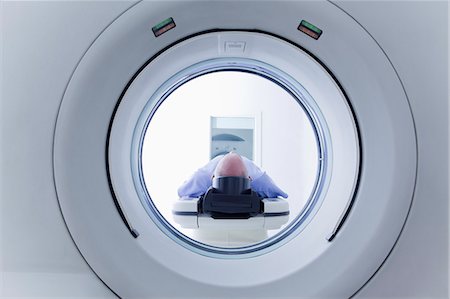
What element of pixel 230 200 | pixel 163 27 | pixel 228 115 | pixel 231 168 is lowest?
pixel 230 200

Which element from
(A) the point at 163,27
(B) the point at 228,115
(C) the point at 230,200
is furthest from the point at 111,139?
(B) the point at 228,115

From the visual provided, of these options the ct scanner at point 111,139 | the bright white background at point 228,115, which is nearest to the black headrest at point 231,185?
the ct scanner at point 111,139

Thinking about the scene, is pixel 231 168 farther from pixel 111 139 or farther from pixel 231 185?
pixel 111 139

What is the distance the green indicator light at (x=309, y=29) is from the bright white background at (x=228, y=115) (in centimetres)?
205

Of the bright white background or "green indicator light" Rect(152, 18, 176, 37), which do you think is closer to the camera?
"green indicator light" Rect(152, 18, 176, 37)

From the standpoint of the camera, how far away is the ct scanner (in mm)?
534

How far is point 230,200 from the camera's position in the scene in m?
1.25

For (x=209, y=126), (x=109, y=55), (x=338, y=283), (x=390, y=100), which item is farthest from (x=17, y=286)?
(x=209, y=126)

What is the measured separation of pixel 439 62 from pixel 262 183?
1.20m

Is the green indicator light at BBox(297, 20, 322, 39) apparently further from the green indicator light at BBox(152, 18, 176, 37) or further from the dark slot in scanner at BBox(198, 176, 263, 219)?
the dark slot in scanner at BBox(198, 176, 263, 219)

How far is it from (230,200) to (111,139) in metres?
0.74

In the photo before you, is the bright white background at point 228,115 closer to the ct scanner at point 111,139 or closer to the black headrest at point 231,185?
the black headrest at point 231,185

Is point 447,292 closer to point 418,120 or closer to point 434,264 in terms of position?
point 434,264

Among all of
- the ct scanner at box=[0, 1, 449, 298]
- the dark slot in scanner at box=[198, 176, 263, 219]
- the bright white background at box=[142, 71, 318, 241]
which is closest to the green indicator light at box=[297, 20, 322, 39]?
the ct scanner at box=[0, 1, 449, 298]
